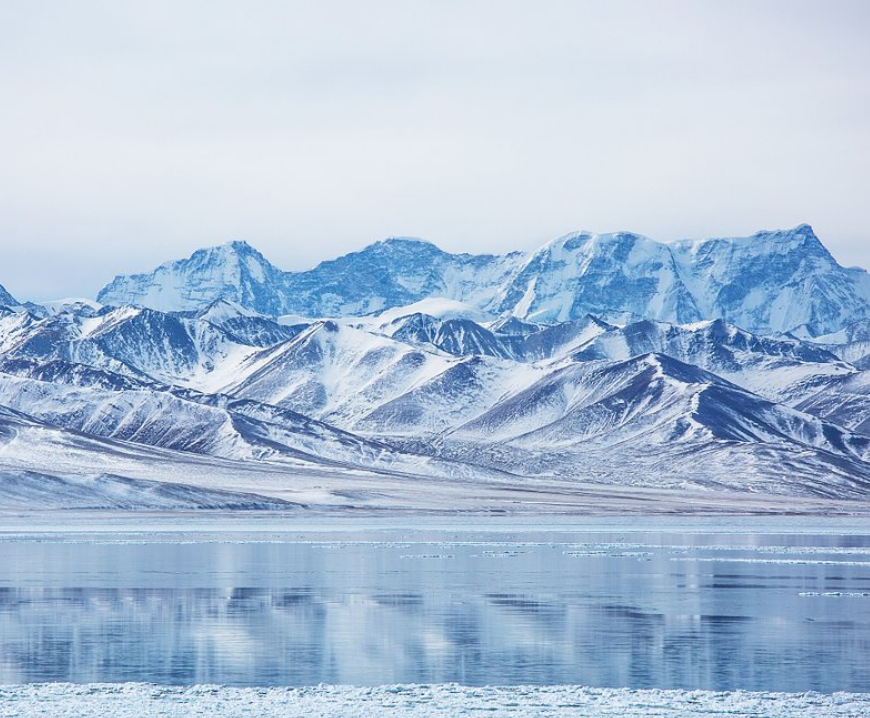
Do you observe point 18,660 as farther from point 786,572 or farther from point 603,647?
point 786,572

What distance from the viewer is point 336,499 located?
17775 centimetres

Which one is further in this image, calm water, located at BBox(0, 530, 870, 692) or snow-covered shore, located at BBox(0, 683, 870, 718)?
calm water, located at BBox(0, 530, 870, 692)

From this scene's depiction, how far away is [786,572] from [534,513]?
9281 centimetres

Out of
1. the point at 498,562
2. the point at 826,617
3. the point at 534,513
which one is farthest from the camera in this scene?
the point at 534,513

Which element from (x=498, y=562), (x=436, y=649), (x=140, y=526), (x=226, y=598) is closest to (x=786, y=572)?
(x=498, y=562)

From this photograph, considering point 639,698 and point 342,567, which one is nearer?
point 639,698

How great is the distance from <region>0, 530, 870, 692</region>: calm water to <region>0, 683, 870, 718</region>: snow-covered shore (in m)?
1.28

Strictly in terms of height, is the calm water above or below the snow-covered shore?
above

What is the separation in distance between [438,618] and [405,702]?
14.8m

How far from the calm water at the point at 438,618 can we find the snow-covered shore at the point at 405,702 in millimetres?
1279

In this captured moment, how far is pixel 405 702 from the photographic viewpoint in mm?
34312

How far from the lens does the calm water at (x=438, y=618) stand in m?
38.5

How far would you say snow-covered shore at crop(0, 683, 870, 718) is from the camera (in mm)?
32875

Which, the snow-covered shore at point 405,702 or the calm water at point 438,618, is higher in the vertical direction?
the calm water at point 438,618
